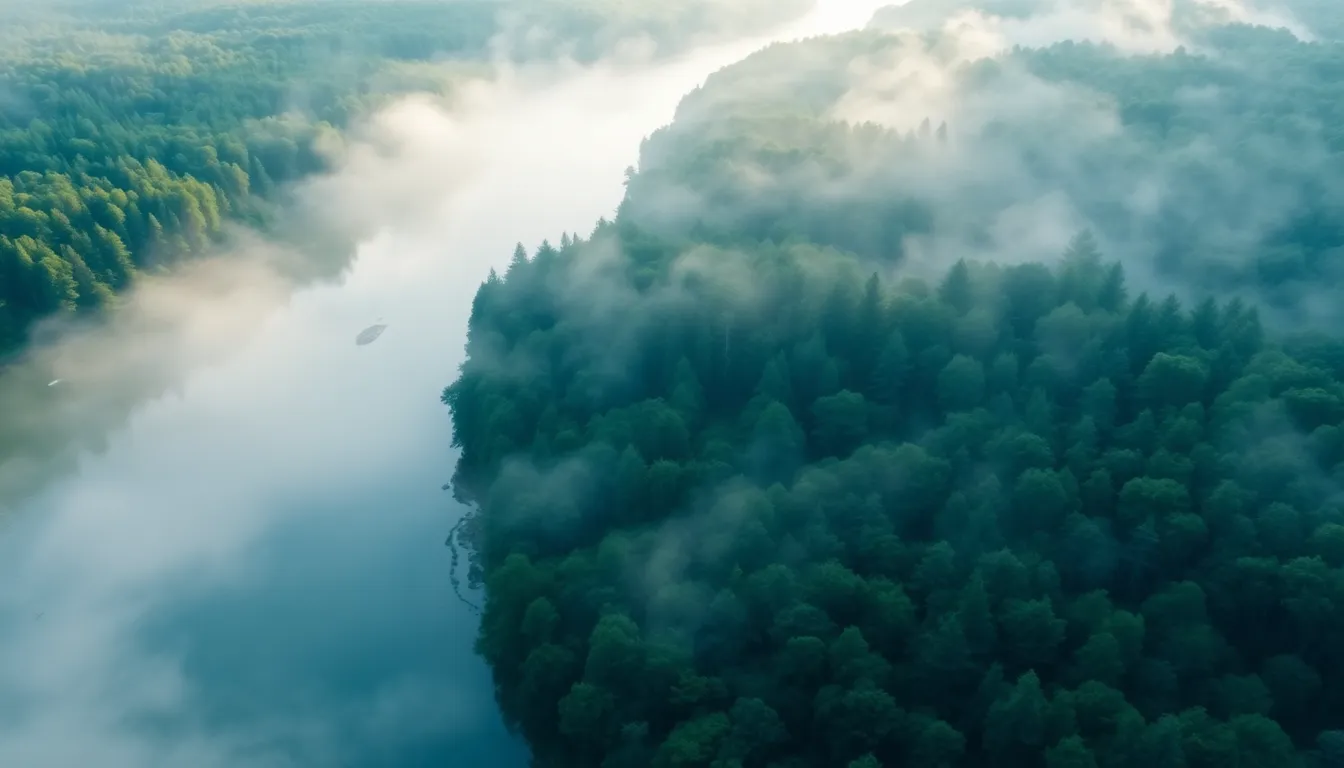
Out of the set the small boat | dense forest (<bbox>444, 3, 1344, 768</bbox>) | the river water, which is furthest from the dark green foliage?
the small boat

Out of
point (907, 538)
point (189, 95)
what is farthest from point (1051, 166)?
point (189, 95)

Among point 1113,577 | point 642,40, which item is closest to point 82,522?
point 1113,577

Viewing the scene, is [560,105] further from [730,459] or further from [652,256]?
[730,459]

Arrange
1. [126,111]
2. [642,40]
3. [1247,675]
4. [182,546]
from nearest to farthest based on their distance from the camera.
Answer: [1247,675]
[182,546]
[126,111]
[642,40]

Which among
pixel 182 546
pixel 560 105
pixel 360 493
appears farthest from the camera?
pixel 560 105

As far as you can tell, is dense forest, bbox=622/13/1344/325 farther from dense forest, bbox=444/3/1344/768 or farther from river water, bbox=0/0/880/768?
river water, bbox=0/0/880/768

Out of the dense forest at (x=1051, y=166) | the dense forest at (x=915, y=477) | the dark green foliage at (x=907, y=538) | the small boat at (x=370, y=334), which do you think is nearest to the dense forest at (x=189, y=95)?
the small boat at (x=370, y=334)
